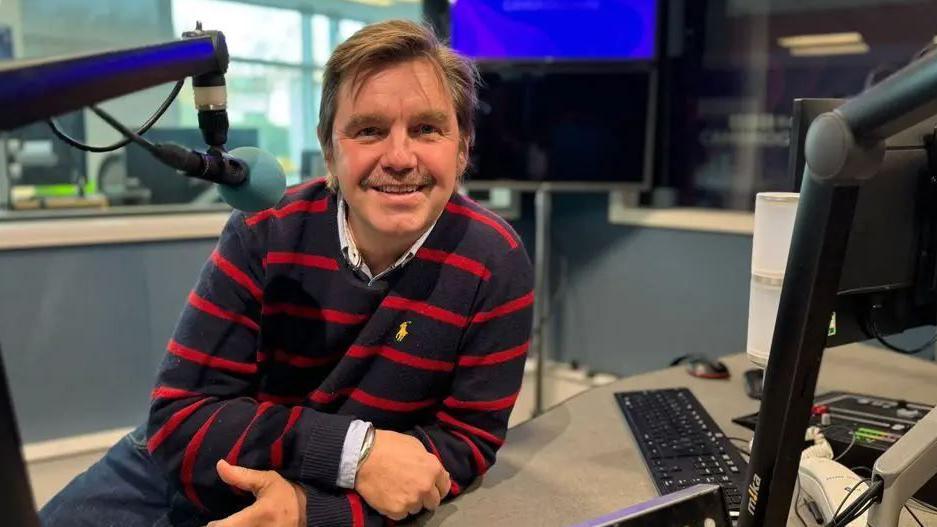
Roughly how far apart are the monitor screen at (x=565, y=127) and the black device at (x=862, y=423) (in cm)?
126

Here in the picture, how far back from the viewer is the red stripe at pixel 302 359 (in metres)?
1.13

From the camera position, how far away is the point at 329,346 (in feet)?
3.67

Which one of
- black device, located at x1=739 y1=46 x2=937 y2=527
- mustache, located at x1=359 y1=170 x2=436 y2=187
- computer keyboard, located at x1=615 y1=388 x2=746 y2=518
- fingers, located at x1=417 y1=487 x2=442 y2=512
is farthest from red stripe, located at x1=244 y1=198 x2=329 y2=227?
black device, located at x1=739 y1=46 x2=937 y2=527

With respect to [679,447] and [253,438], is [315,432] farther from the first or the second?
[679,447]

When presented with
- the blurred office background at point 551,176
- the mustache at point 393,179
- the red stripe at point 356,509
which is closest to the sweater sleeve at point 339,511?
the red stripe at point 356,509

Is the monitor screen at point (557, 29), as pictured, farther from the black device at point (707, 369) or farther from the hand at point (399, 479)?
the hand at point (399, 479)

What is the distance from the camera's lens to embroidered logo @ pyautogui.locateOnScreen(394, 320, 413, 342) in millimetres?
1093

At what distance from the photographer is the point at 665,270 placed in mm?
2629

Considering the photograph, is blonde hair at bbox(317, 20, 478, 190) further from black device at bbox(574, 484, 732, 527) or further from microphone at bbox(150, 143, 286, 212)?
black device at bbox(574, 484, 732, 527)

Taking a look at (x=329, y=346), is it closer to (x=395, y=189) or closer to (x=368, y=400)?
(x=368, y=400)

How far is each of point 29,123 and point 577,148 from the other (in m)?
2.23

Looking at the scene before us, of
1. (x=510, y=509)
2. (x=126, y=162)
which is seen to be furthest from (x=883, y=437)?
(x=126, y=162)

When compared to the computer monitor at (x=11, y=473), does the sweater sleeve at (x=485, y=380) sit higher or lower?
lower

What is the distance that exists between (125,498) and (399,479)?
0.52 m
